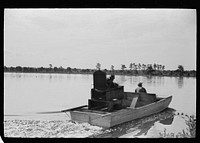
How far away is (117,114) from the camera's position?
415 cm

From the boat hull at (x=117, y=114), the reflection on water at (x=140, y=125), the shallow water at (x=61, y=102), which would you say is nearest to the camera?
the boat hull at (x=117, y=114)

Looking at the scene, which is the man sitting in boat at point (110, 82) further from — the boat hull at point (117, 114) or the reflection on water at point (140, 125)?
the reflection on water at point (140, 125)

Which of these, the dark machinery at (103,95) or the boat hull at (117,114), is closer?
the boat hull at (117,114)

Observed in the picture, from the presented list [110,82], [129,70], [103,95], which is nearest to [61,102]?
[103,95]

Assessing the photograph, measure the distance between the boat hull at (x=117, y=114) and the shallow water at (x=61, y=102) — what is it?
74 millimetres

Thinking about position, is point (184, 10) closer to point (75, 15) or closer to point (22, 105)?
point (75, 15)

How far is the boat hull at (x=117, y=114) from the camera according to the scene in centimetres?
409

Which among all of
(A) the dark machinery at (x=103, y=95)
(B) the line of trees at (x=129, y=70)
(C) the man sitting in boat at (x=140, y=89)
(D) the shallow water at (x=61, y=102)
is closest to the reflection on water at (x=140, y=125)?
(D) the shallow water at (x=61, y=102)

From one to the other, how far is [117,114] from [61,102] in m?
0.83

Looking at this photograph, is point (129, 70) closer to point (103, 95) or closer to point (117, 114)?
point (103, 95)

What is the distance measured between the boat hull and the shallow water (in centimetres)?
7

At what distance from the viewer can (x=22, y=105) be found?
14.3 ft

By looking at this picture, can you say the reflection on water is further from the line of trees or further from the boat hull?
the line of trees

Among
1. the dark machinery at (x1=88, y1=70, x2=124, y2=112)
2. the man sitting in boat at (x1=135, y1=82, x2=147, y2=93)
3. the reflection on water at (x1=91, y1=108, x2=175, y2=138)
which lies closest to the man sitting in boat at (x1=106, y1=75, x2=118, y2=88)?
the dark machinery at (x1=88, y1=70, x2=124, y2=112)
